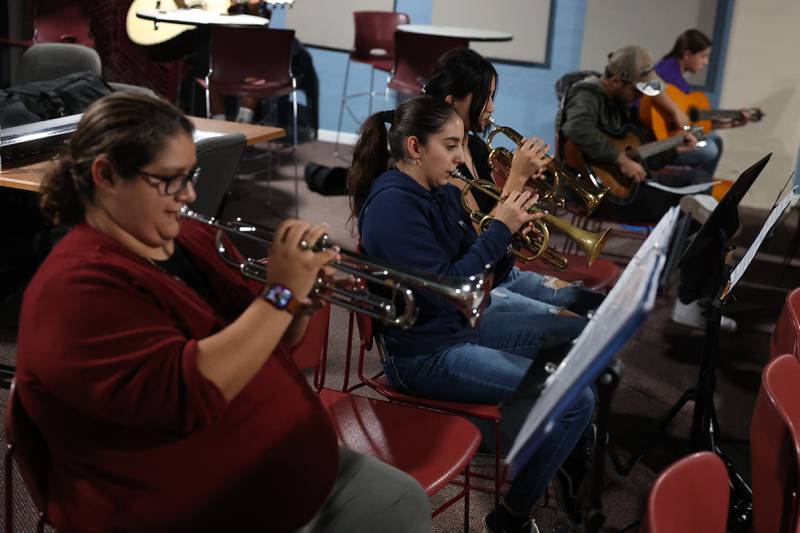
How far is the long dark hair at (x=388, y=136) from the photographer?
2320 millimetres

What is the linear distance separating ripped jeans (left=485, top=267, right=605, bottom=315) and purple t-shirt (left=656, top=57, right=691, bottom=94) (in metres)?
2.54

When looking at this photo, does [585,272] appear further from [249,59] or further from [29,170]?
[249,59]

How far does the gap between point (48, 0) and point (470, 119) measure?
4583 mm

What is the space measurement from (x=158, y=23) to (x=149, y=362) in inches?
220

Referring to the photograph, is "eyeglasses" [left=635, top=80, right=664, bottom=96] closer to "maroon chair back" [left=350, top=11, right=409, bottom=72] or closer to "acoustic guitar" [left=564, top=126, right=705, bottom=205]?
"acoustic guitar" [left=564, top=126, right=705, bottom=205]

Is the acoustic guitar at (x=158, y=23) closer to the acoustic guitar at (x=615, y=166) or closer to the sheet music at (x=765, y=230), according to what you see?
the acoustic guitar at (x=615, y=166)

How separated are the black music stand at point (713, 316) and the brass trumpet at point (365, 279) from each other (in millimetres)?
978

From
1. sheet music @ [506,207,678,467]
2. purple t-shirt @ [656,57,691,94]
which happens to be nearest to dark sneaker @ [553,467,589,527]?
sheet music @ [506,207,678,467]

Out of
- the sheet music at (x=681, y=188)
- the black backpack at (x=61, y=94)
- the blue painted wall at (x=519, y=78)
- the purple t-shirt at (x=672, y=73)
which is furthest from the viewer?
the blue painted wall at (x=519, y=78)

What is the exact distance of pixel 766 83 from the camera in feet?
20.1

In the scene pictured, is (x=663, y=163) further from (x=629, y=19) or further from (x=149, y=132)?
(x=149, y=132)

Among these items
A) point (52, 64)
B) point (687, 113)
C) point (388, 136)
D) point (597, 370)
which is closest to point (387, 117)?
point (388, 136)

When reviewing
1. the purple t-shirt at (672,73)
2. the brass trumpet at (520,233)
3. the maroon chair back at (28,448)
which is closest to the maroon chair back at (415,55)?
the purple t-shirt at (672,73)

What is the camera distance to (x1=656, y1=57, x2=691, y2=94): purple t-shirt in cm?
513
